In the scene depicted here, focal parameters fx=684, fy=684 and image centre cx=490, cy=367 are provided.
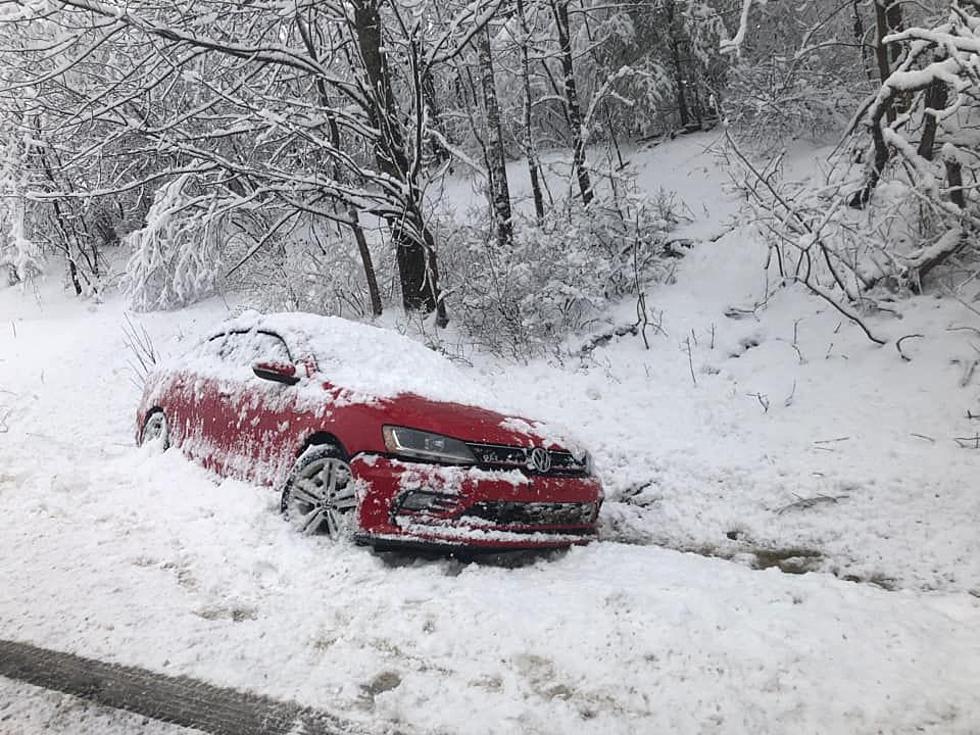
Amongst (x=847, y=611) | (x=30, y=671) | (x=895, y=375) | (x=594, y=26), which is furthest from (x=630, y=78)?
(x=30, y=671)

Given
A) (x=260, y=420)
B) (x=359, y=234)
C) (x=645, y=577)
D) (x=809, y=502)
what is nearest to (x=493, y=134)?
(x=359, y=234)

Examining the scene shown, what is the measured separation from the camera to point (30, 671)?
9.98 feet

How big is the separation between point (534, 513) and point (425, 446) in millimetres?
849

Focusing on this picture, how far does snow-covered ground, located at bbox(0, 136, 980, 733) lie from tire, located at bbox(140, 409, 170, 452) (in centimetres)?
23

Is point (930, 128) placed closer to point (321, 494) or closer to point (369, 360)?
point (369, 360)

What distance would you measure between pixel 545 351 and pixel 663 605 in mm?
6216

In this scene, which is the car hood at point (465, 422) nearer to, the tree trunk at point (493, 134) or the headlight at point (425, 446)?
the headlight at point (425, 446)

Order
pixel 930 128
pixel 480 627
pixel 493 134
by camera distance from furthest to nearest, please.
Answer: pixel 493 134 → pixel 930 128 → pixel 480 627

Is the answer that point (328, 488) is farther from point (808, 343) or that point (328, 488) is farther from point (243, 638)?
point (808, 343)

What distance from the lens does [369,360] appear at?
17.0 feet

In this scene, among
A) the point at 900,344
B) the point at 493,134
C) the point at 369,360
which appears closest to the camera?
the point at 369,360

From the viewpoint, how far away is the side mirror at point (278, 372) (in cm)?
493

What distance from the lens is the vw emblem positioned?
454cm

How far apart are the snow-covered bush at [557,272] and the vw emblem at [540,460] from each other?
521 centimetres
